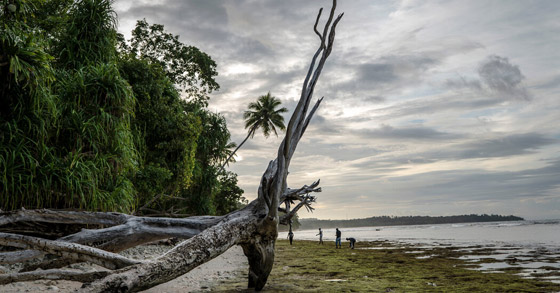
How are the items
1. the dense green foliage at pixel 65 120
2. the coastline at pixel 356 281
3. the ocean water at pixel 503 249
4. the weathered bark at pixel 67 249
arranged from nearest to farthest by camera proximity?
the weathered bark at pixel 67 249
the dense green foliage at pixel 65 120
the coastline at pixel 356 281
the ocean water at pixel 503 249

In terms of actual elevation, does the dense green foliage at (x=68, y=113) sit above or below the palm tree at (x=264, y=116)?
below

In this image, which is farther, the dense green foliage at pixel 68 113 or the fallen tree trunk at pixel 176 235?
the dense green foliage at pixel 68 113

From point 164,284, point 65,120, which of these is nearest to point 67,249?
point 164,284

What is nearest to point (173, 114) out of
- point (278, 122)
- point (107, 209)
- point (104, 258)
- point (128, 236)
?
point (107, 209)

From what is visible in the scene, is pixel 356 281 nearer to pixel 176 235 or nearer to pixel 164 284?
pixel 164 284

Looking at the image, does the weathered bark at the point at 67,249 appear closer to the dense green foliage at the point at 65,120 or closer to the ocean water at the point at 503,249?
the dense green foliage at the point at 65,120

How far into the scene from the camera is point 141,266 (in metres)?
4.41

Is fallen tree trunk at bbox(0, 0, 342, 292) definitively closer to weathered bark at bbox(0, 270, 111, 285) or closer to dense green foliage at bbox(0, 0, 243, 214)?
weathered bark at bbox(0, 270, 111, 285)

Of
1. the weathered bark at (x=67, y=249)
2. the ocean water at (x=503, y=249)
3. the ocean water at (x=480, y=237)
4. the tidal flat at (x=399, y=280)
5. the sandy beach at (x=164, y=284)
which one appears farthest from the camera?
the ocean water at (x=480, y=237)

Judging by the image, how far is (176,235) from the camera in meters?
6.03

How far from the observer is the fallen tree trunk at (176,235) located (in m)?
4.34

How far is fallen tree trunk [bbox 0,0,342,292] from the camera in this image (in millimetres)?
A: 4344

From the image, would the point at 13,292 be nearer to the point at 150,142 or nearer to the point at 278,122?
the point at 150,142

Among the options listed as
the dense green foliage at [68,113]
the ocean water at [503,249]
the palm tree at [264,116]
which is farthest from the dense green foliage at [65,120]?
the palm tree at [264,116]
